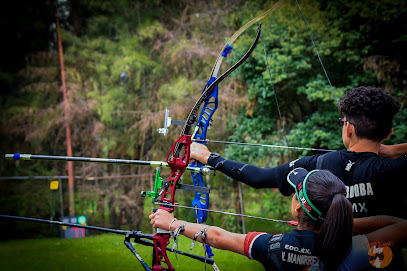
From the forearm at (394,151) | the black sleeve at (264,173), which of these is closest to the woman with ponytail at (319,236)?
the black sleeve at (264,173)

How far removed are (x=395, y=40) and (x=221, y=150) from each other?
4.08m

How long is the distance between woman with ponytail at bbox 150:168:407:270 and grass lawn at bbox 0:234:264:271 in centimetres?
407

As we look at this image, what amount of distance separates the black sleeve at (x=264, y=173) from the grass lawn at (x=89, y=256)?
359cm

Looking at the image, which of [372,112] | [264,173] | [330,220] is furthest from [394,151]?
Result: [330,220]

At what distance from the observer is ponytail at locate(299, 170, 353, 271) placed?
3.81ft

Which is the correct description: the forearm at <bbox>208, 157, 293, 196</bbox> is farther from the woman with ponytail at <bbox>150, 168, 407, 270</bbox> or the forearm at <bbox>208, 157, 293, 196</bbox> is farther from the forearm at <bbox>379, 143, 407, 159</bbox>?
the forearm at <bbox>379, 143, 407, 159</bbox>

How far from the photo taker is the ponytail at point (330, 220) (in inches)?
45.7

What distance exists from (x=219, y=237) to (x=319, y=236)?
1.34 ft

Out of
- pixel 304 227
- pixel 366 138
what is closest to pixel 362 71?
pixel 366 138

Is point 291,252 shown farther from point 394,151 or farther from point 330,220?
point 394,151

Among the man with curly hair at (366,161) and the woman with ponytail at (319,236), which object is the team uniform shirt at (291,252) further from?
the man with curly hair at (366,161)

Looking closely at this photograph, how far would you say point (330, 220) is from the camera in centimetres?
117

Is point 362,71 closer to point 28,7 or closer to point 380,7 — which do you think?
point 380,7

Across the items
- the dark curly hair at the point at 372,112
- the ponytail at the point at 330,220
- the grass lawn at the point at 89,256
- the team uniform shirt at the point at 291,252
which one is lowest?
the grass lawn at the point at 89,256
